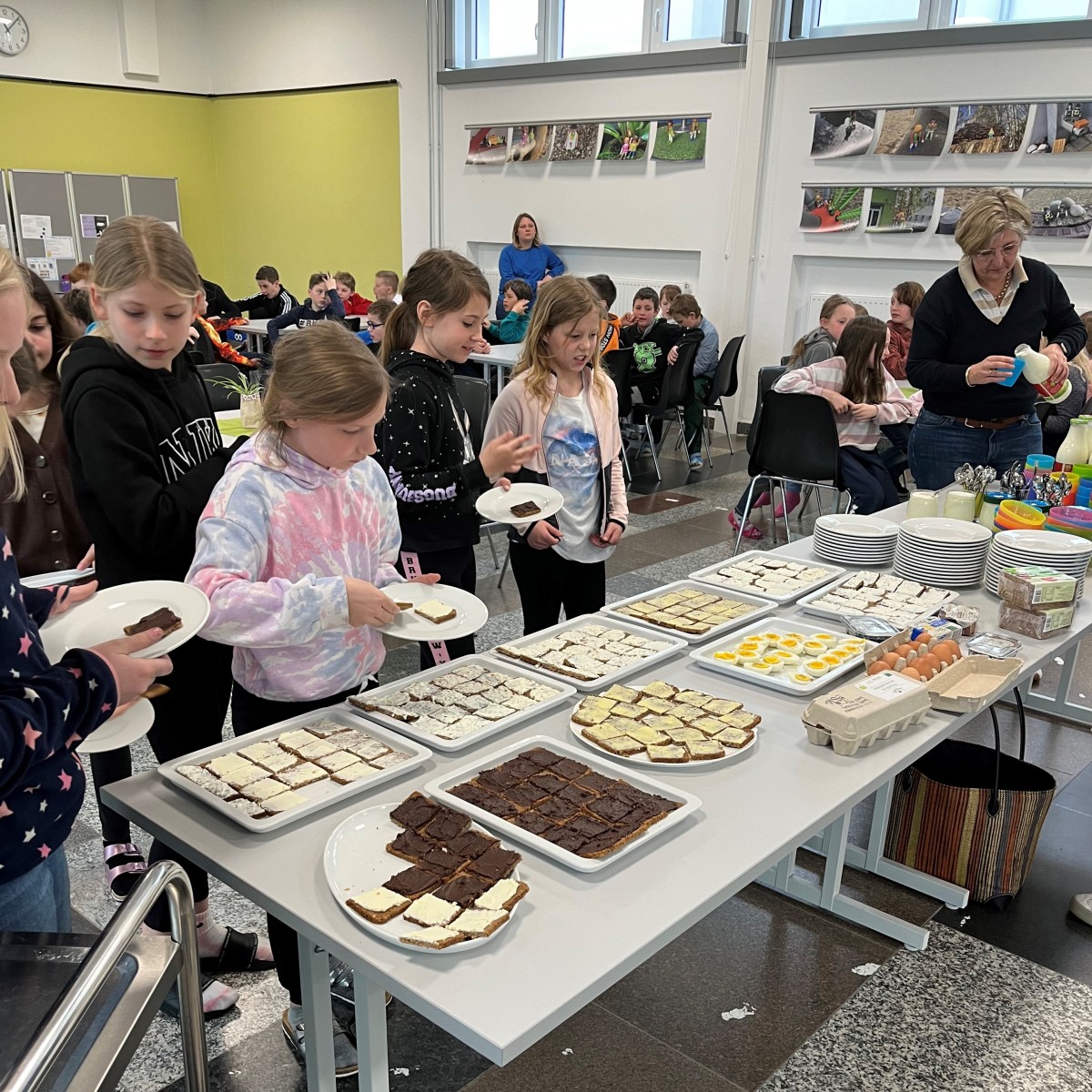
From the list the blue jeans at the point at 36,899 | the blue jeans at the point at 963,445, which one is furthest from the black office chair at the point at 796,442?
the blue jeans at the point at 36,899

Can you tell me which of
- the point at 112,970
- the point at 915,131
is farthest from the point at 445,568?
the point at 915,131

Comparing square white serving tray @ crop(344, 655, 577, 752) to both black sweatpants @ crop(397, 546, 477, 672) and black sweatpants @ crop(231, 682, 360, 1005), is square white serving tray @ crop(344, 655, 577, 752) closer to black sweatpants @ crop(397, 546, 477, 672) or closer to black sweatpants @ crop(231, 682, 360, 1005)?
black sweatpants @ crop(231, 682, 360, 1005)

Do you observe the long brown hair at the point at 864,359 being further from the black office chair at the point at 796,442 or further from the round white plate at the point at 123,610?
A: the round white plate at the point at 123,610

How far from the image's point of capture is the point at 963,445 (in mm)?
3275

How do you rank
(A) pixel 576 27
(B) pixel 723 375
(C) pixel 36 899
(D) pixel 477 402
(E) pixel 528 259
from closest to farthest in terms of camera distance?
(C) pixel 36 899
(D) pixel 477 402
(B) pixel 723 375
(A) pixel 576 27
(E) pixel 528 259

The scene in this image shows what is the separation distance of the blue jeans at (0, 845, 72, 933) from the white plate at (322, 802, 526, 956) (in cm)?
35

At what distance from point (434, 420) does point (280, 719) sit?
0.81 meters

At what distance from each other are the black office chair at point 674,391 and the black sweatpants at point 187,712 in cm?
489

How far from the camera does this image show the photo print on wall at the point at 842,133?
23.2ft

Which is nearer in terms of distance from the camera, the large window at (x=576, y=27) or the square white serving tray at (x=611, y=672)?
the square white serving tray at (x=611, y=672)

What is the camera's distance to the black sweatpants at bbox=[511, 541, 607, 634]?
2631 millimetres

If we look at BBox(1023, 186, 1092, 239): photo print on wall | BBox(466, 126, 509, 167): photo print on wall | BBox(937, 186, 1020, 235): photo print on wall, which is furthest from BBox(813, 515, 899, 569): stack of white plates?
BBox(466, 126, 509, 167): photo print on wall

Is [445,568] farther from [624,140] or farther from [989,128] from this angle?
[624,140]

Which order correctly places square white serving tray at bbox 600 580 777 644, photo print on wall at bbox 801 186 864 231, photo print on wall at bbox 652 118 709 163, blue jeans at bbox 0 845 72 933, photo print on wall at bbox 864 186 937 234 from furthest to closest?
photo print on wall at bbox 652 118 709 163 < photo print on wall at bbox 801 186 864 231 < photo print on wall at bbox 864 186 937 234 < square white serving tray at bbox 600 580 777 644 < blue jeans at bbox 0 845 72 933
